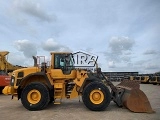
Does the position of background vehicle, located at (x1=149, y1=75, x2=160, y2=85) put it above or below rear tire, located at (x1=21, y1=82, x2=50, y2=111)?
above

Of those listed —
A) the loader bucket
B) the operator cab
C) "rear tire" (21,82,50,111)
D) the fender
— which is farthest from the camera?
the operator cab

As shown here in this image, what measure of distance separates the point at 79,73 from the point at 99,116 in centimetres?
256

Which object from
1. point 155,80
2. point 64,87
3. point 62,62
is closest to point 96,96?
point 64,87

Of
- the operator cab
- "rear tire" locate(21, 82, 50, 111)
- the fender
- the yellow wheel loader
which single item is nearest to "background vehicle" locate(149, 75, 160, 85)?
the yellow wheel loader

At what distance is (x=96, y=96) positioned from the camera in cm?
1041

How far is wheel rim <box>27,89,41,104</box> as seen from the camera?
10672 millimetres

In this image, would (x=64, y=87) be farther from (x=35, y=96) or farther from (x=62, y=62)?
(x=35, y=96)

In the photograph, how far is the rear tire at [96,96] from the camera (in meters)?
10.3

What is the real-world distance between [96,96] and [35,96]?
263 centimetres

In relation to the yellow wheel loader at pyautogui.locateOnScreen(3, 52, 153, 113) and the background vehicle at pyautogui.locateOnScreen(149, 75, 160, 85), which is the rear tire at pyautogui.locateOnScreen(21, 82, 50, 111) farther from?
the background vehicle at pyautogui.locateOnScreen(149, 75, 160, 85)

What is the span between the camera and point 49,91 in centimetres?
1096

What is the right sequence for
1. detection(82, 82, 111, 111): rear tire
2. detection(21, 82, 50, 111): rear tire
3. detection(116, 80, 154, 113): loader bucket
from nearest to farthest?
1. detection(116, 80, 154, 113): loader bucket
2. detection(82, 82, 111, 111): rear tire
3. detection(21, 82, 50, 111): rear tire

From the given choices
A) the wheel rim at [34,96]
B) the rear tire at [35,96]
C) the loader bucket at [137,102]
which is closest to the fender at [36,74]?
the rear tire at [35,96]

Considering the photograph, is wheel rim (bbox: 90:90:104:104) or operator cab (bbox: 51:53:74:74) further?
operator cab (bbox: 51:53:74:74)
